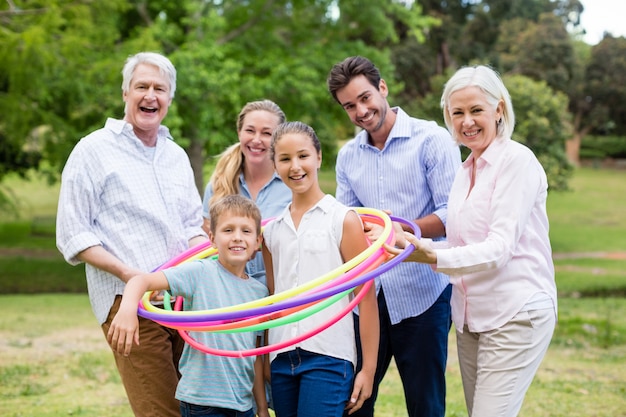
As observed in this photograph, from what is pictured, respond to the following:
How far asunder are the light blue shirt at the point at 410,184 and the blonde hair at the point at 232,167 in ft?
2.09

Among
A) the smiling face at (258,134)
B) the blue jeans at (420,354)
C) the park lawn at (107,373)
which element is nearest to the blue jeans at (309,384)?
the blue jeans at (420,354)

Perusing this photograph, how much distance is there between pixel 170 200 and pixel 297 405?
1368mm

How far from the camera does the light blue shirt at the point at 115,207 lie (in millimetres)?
4070

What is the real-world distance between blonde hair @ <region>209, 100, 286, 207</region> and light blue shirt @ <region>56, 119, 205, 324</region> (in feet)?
1.24

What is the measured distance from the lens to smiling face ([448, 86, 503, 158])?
3758mm

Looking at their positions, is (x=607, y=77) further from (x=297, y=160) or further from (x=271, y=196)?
(x=297, y=160)

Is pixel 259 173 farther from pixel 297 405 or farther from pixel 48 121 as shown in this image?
pixel 48 121

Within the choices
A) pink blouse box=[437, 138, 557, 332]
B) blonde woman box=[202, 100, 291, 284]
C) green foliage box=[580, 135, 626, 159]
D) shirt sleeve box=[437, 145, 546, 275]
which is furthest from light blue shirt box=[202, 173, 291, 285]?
green foliage box=[580, 135, 626, 159]

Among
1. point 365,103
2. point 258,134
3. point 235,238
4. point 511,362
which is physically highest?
point 365,103

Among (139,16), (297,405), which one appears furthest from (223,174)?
(139,16)

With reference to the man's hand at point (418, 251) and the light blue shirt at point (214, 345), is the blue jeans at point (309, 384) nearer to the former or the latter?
the light blue shirt at point (214, 345)

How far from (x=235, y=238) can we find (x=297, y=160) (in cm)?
51

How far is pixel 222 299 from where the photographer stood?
3904mm

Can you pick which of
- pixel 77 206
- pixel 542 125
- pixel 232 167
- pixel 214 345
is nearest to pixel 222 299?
pixel 214 345
